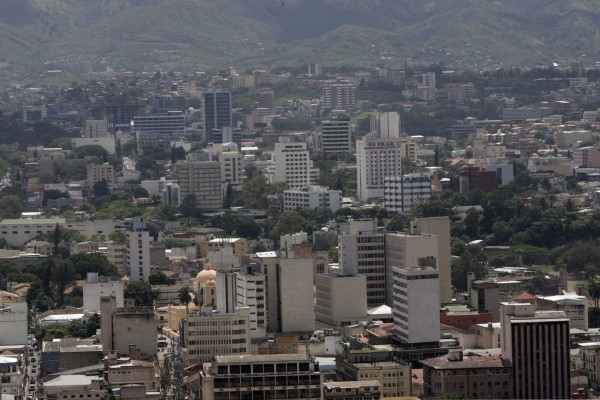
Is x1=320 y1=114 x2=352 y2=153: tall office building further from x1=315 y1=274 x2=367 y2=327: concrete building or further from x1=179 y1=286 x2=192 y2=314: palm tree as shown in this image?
x1=315 y1=274 x2=367 y2=327: concrete building

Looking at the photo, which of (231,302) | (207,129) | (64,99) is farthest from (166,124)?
(231,302)

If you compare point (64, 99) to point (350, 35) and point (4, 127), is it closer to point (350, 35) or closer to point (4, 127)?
point (4, 127)

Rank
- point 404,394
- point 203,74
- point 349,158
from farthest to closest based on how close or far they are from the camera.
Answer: point 203,74 → point 349,158 → point 404,394

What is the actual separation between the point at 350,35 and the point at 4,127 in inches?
2030

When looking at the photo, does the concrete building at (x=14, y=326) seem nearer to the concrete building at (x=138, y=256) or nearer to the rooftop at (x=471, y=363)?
the rooftop at (x=471, y=363)

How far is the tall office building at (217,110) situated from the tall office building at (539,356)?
7763 cm

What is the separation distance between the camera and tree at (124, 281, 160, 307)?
58331 mm

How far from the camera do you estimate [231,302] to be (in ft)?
162

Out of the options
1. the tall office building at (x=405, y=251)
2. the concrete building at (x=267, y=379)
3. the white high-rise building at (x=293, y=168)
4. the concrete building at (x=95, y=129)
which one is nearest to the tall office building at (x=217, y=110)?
the concrete building at (x=95, y=129)

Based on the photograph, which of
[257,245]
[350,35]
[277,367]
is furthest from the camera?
[350,35]

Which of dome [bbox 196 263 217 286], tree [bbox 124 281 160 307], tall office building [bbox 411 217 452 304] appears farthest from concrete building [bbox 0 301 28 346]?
tall office building [bbox 411 217 452 304]

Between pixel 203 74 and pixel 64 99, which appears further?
pixel 203 74

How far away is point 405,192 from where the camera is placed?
82.4 meters

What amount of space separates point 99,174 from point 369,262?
43.0 meters
